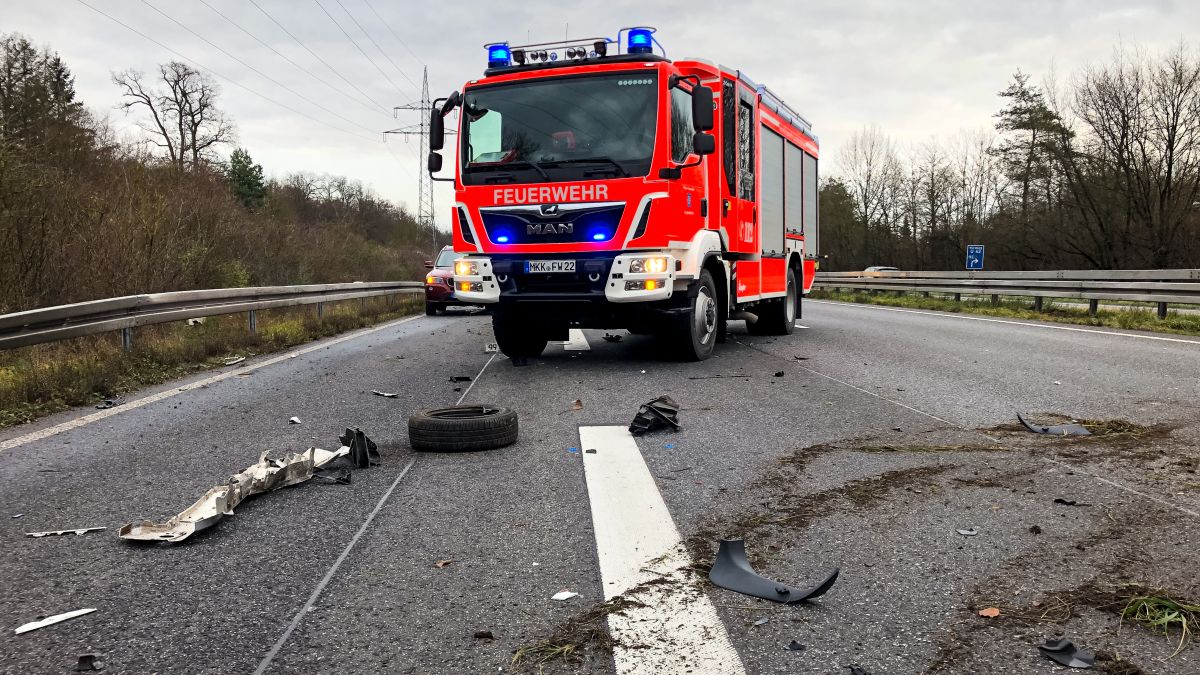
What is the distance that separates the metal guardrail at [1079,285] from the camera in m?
14.5

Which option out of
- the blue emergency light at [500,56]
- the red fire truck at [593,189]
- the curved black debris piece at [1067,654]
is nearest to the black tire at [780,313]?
the red fire truck at [593,189]

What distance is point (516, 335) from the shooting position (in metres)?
9.48

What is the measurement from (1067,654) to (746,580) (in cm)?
92

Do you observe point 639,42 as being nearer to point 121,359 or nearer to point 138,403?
point 138,403

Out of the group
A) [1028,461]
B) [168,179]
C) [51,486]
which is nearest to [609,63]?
[1028,461]

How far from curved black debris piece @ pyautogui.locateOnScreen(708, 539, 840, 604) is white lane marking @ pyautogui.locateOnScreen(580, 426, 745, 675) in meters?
0.12

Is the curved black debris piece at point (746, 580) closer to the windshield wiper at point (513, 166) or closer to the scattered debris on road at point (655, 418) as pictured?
the scattered debris on road at point (655, 418)

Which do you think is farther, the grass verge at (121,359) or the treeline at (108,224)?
the treeline at (108,224)

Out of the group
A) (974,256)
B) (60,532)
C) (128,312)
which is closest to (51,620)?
(60,532)

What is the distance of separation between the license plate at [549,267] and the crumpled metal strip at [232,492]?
389 centimetres

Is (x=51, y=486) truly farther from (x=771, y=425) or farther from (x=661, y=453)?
(x=771, y=425)

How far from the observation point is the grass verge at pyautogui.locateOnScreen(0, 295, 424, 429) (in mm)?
6590

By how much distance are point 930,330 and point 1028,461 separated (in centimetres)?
939

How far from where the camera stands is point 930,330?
1326 centimetres
